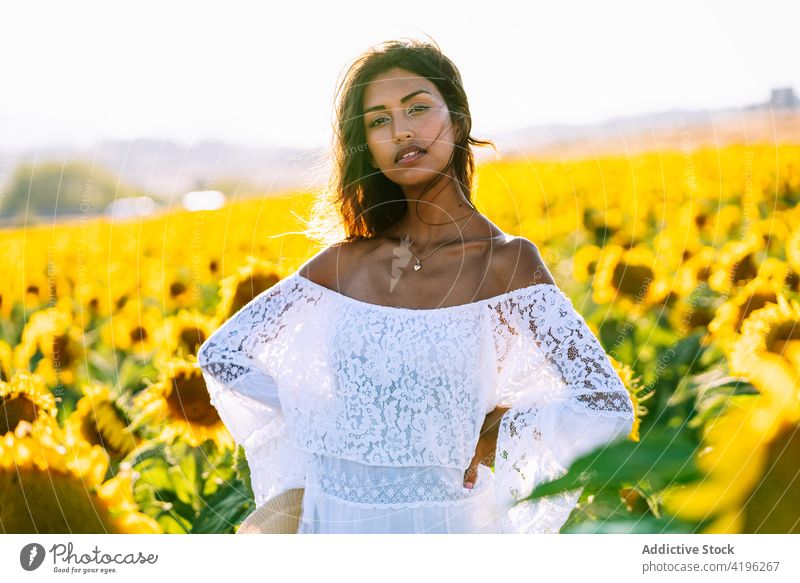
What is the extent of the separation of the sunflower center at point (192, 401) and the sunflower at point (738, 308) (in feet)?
3.88

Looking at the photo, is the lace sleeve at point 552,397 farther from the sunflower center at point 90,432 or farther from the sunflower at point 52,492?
the sunflower center at point 90,432

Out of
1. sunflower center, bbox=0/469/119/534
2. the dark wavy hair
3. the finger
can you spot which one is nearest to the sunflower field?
sunflower center, bbox=0/469/119/534

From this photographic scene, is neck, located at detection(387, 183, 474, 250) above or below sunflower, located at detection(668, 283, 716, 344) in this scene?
above

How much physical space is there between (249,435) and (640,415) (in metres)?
0.86

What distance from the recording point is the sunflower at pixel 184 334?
2.23 m

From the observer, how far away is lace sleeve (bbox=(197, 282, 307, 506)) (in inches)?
72.2

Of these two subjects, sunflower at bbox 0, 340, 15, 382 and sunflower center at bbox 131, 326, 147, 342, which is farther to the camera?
sunflower center at bbox 131, 326, 147, 342

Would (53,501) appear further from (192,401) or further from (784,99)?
(784,99)

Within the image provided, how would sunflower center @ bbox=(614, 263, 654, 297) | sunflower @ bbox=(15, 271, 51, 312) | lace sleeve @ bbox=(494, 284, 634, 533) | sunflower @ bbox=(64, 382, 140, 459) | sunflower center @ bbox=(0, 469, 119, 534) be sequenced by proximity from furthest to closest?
sunflower @ bbox=(15, 271, 51, 312)
sunflower center @ bbox=(614, 263, 654, 297)
sunflower @ bbox=(64, 382, 140, 459)
lace sleeve @ bbox=(494, 284, 634, 533)
sunflower center @ bbox=(0, 469, 119, 534)

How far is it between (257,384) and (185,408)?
36 centimetres

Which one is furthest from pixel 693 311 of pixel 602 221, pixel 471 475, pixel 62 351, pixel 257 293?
pixel 62 351

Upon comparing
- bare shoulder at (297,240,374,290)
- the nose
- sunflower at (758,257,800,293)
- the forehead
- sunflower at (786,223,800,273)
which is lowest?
sunflower at (758,257,800,293)

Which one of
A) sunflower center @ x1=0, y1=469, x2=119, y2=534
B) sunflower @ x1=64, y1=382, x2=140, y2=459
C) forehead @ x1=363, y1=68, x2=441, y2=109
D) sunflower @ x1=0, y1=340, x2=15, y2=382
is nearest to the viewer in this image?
sunflower center @ x1=0, y1=469, x2=119, y2=534

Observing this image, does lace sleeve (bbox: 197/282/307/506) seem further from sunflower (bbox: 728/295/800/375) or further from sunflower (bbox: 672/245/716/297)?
sunflower (bbox: 672/245/716/297)
